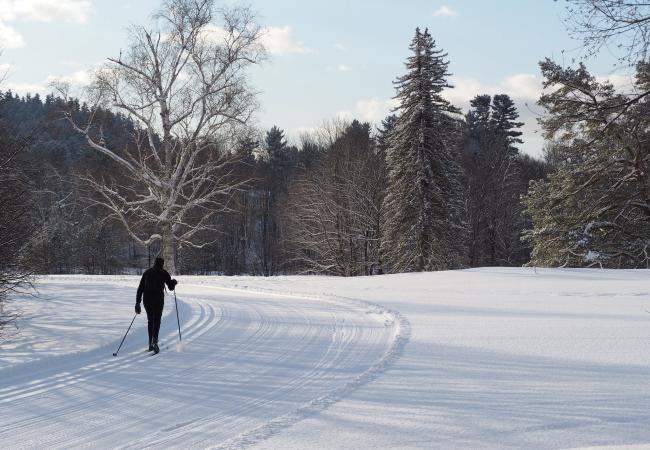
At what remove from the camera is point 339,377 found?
8109 millimetres

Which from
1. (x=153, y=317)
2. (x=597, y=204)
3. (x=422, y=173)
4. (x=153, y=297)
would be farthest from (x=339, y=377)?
(x=422, y=173)

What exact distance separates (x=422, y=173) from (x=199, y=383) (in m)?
27.3

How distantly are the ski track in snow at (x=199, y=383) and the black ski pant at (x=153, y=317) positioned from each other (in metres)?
0.37

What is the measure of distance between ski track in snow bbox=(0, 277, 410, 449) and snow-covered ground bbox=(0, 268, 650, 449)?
0.03 m

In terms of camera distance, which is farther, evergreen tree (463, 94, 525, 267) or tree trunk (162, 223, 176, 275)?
evergreen tree (463, 94, 525, 267)

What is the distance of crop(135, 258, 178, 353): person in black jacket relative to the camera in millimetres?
10461

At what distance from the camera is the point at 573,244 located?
2730cm

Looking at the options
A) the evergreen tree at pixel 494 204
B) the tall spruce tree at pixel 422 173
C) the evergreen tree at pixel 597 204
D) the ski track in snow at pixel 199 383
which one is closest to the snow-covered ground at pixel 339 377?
the ski track in snow at pixel 199 383

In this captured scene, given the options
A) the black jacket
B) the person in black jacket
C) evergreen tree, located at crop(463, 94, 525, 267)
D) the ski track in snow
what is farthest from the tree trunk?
evergreen tree, located at crop(463, 94, 525, 267)

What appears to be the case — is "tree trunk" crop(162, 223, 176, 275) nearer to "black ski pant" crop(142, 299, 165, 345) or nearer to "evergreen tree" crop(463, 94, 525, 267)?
"black ski pant" crop(142, 299, 165, 345)

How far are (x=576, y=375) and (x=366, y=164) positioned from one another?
1569 inches

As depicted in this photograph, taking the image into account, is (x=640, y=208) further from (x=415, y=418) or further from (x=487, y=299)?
(x=415, y=418)

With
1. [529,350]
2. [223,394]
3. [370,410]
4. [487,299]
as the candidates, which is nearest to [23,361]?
[223,394]

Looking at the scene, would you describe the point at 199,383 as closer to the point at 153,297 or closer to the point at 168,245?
the point at 153,297
